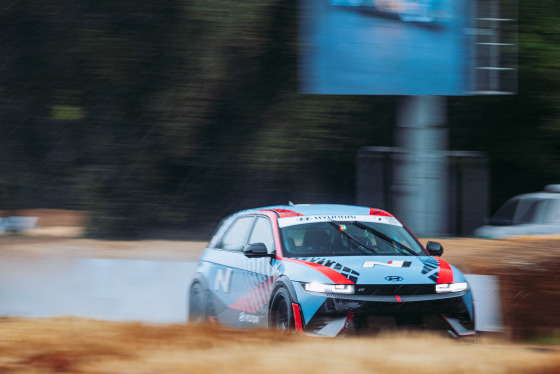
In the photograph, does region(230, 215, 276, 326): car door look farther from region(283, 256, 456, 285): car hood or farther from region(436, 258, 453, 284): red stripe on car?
region(436, 258, 453, 284): red stripe on car

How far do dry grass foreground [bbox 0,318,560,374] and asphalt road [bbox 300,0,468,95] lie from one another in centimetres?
1036

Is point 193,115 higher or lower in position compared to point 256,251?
higher

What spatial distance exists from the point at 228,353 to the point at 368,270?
11.5 ft

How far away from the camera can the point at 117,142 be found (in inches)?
861

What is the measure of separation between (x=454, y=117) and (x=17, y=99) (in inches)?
449

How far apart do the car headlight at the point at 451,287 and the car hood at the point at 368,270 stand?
1.7 inches

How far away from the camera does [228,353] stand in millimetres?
4352

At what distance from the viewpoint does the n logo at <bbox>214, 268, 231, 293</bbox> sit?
29.9 feet

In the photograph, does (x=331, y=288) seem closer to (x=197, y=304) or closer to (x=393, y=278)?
(x=393, y=278)

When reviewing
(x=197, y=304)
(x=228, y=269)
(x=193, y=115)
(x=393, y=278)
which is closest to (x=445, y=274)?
(x=393, y=278)

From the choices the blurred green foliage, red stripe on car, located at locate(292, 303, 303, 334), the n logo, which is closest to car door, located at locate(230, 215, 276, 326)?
the n logo

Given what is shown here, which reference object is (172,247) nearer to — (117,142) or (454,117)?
(117,142)

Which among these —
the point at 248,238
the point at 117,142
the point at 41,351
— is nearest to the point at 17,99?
the point at 117,142

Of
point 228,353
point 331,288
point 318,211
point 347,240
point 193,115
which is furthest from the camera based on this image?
point 193,115
